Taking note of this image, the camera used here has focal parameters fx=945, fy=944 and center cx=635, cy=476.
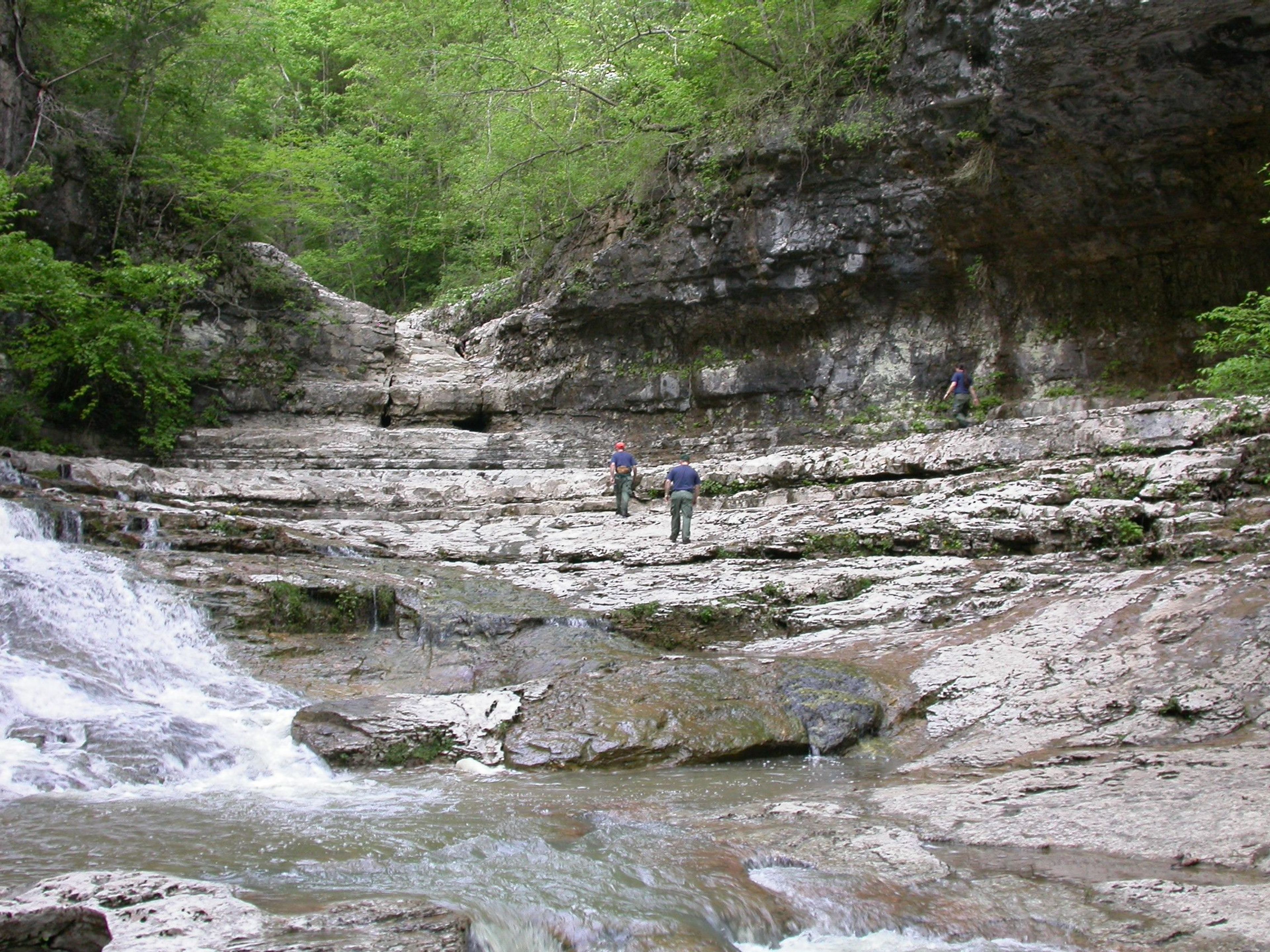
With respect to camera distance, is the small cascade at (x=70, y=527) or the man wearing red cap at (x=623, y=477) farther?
the man wearing red cap at (x=623, y=477)

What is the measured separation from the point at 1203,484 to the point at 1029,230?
300 inches

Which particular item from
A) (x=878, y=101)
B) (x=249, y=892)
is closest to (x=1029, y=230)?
(x=878, y=101)

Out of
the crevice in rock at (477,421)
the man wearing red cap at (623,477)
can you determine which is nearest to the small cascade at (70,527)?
the man wearing red cap at (623,477)

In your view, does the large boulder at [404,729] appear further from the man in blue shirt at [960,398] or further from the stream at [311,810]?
the man in blue shirt at [960,398]

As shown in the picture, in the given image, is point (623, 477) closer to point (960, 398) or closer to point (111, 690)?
point (960, 398)

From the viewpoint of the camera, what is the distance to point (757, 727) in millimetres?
9023

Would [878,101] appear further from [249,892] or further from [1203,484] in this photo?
[249,892]

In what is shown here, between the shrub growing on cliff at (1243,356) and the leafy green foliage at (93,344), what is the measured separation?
59.1 ft

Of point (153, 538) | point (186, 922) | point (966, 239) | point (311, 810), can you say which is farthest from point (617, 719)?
point (966, 239)

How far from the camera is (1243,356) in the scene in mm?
13219

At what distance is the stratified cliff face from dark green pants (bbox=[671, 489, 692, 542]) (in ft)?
22.2

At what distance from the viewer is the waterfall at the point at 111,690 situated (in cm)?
787

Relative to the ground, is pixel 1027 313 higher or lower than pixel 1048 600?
higher

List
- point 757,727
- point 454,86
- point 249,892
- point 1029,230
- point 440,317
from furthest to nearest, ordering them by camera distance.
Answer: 1. point 440,317
2. point 454,86
3. point 1029,230
4. point 757,727
5. point 249,892
